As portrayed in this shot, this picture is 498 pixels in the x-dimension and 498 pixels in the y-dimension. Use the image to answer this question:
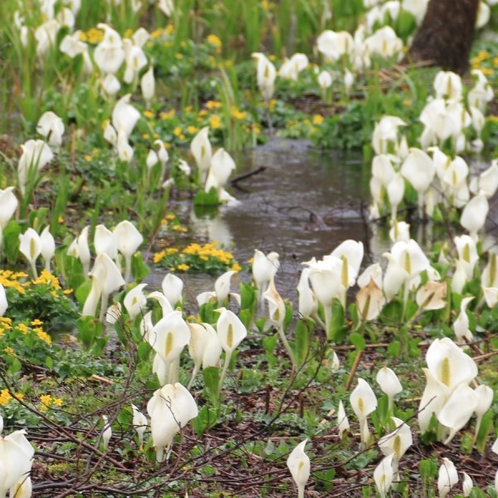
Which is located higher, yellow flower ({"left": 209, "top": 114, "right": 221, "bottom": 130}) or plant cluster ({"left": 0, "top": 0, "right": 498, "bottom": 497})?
yellow flower ({"left": 209, "top": 114, "right": 221, "bottom": 130})

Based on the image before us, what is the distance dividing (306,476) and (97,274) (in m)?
1.52

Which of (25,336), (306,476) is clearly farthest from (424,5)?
(306,476)

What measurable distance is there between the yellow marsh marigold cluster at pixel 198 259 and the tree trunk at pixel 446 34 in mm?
4296

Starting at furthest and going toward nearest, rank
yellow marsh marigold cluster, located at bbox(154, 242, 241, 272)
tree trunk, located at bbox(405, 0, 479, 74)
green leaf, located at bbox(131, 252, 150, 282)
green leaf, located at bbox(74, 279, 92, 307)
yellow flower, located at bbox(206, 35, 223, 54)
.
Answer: yellow flower, located at bbox(206, 35, 223, 54) < tree trunk, located at bbox(405, 0, 479, 74) < yellow marsh marigold cluster, located at bbox(154, 242, 241, 272) < green leaf, located at bbox(131, 252, 150, 282) < green leaf, located at bbox(74, 279, 92, 307)

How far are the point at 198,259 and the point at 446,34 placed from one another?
466 cm

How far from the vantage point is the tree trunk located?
9180 mm

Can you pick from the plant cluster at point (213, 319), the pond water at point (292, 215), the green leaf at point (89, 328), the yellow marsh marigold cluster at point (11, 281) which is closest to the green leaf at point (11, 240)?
the plant cluster at point (213, 319)

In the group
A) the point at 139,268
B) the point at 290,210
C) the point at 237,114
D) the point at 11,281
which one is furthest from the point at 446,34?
the point at 11,281

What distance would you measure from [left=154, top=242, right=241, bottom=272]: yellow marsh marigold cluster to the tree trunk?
430 centimetres

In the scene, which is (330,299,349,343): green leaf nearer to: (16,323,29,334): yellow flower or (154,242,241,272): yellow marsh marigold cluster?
(154,242,241,272): yellow marsh marigold cluster

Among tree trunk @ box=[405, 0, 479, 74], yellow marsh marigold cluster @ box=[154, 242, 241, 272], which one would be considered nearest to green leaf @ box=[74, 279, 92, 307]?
yellow marsh marigold cluster @ box=[154, 242, 241, 272]

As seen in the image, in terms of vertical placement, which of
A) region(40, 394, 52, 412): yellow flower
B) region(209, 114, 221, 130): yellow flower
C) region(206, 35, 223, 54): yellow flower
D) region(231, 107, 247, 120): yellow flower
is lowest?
region(40, 394, 52, 412): yellow flower

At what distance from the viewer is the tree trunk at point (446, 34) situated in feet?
30.1

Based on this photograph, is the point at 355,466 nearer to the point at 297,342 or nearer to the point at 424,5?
the point at 297,342
